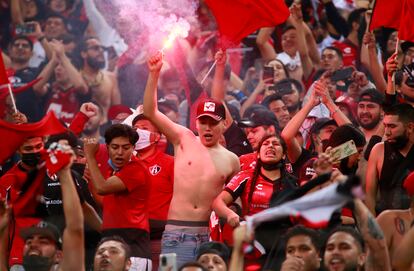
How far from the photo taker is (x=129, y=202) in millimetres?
13055

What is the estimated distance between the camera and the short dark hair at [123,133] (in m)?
13.1

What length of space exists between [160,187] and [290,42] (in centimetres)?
427

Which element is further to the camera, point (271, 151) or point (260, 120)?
point (260, 120)

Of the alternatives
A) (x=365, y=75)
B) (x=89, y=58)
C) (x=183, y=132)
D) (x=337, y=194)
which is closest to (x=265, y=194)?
(x=183, y=132)

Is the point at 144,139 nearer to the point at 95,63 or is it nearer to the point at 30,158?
the point at 30,158

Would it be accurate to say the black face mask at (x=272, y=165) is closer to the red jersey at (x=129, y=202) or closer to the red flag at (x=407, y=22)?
the red jersey at (x=129, y=202)

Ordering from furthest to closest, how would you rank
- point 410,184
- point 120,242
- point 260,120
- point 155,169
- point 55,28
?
1. point 55,28
2. point 260,120
3. point 155,169
4. point 120,242
5. point 410,184

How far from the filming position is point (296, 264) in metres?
11.2

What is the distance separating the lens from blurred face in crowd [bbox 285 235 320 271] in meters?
11.4

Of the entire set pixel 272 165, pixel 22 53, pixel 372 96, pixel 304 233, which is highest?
pixel 22 53

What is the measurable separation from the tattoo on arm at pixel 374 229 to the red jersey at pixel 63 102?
7.02 m

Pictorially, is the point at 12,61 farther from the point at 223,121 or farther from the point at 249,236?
the point at 249,236

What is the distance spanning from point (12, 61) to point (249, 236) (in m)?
8.73

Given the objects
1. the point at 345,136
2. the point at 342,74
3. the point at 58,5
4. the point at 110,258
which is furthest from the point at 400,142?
the point at 58,5
